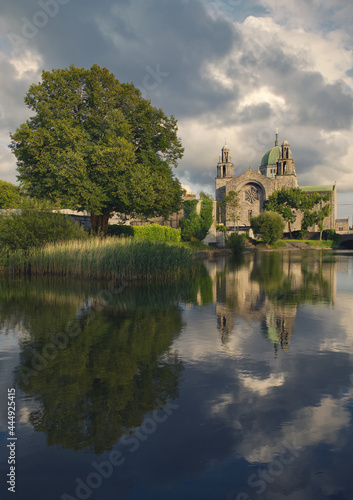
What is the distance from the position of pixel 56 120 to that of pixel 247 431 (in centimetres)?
2534

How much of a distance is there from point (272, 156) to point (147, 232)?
3366 inches

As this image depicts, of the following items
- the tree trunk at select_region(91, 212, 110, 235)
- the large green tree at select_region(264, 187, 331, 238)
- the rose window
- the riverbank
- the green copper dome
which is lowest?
A: the riverbank

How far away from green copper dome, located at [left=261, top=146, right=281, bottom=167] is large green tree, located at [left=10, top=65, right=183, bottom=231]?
83419 millimetres

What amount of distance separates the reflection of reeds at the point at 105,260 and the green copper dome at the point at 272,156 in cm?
9841

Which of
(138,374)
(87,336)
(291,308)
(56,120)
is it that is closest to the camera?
(138,374)

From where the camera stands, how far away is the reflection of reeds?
1491cm

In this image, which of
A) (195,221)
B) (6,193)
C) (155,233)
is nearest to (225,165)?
(6,193)

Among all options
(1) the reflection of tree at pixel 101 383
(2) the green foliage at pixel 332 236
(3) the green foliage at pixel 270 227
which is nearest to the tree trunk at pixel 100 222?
(1) the reflection of tree at pixel 101 383

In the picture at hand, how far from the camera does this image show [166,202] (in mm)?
26297

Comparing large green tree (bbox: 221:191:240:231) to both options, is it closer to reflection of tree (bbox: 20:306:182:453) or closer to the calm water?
the calm water

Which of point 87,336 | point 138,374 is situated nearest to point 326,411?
point 138,374

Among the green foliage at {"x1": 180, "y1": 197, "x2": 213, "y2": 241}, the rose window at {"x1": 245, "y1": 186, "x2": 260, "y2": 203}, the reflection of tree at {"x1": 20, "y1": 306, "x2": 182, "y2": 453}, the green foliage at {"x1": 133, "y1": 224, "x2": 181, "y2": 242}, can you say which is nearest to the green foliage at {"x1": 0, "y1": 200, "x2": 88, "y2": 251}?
the reflection of tree at {"x1": 20, "y1": 306, "x2": 182, "y2": 453}

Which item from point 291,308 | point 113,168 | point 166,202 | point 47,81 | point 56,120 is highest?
point 47,81

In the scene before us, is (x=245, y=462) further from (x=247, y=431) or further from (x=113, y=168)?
(x=113, y=168)
